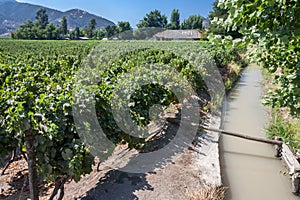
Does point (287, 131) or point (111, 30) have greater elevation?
point (111, 30)

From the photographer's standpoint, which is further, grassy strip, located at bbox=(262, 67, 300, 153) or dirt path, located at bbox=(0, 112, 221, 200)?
grassy strip, located at bbox=(262, 67, 300, 153)

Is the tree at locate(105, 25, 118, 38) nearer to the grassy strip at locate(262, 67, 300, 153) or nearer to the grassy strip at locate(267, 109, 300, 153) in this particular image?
the grassy strip at locate(262, 67, 300, 153)

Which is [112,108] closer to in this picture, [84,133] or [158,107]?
[84,133]

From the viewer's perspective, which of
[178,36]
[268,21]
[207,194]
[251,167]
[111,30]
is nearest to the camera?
[268,21]

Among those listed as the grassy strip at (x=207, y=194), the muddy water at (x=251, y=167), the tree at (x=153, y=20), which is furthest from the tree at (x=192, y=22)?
the grassy strip at (x=207, y=194)

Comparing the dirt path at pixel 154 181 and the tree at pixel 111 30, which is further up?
the tree at pixel 111 30

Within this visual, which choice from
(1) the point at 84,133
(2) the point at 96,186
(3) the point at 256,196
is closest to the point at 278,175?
(3) the point at 256,196

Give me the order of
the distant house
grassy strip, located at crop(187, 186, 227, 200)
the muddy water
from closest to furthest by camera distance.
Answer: grassy strip, located at crop(187, 186, 227, 200)
the muddy water
the distant house

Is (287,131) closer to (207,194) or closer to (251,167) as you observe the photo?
(251,167)

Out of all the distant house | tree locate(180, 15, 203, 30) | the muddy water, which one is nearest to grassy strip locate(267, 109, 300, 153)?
the muddy water

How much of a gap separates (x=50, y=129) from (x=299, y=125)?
17.9ft

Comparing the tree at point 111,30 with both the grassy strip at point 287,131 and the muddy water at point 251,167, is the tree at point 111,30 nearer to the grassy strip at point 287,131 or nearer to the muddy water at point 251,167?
the muddy water at point 251,167

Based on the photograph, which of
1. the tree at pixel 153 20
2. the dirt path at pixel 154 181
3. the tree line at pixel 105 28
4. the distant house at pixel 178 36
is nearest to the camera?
the dirt path at pixel 154 181

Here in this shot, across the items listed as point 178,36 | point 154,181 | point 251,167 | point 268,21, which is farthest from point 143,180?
point 178,36
